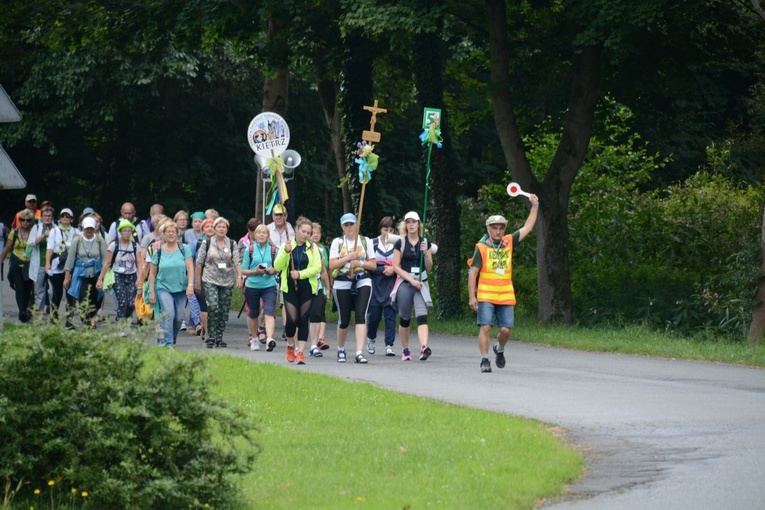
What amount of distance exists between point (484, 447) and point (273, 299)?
8.49 metres

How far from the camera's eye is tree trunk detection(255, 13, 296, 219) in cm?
2492

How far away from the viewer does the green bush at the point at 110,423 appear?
7.61 meters

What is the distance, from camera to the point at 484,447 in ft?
32.6

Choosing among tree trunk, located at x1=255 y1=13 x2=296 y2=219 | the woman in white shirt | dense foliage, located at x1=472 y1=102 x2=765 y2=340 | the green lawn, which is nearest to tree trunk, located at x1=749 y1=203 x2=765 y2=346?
dense foliage, located at x1=472 y1=102 x2=765 y2=340

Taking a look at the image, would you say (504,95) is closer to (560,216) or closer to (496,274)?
(560,216)

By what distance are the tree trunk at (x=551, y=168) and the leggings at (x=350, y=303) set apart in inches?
248

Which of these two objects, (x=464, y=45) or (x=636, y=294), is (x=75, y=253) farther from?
(x=464, y=45)

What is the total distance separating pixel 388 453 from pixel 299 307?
6.93 m

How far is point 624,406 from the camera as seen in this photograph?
12812mm

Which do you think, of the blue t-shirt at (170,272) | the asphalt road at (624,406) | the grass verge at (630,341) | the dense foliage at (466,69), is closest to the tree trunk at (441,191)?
the dense foliage at (466,69)

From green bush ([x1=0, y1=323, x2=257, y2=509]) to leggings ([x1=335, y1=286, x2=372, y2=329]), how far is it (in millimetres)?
9042

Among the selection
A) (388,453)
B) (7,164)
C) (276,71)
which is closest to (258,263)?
(7,164)

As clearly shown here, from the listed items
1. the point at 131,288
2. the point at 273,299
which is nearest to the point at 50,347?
the point at 273,299

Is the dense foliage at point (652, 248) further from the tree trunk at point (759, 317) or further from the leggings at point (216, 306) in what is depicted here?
the leggings at point (216, 306)
